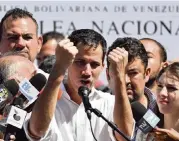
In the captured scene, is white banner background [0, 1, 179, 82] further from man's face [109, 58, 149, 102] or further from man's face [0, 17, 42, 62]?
man's face [109, 58, 149, 102]

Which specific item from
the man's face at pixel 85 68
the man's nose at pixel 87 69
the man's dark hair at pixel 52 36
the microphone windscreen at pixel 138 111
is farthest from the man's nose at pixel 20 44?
the man's dark hair at pixel 52 36

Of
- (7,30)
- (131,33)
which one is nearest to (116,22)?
(131,33)

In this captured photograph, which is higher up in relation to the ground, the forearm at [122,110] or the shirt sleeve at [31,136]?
the forearm at [122,110]

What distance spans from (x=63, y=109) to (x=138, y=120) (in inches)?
20.2

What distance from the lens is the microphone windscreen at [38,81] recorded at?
19.2 ft

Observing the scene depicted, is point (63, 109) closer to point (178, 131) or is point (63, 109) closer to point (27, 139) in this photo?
point (27, 139)

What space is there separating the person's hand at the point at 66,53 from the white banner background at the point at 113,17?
15.4 ft

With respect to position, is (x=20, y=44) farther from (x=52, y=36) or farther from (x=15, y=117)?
(x=52, y=36)

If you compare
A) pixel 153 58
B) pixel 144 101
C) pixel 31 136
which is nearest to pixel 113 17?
pixel 153 58

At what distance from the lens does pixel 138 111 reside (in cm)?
601

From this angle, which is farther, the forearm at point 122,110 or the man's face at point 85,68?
the man's face at point 85,68

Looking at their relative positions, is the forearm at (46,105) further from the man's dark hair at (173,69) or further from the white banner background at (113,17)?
the white banner background at (113,17)

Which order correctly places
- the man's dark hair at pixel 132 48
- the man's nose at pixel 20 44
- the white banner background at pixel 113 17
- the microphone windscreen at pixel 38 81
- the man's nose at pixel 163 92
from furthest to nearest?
the white banner background at pixel 113 17 → the man's nose at pixel 20 44 → the man's dark hair at pixel 132 48 → the man's nose at pixel 163 92 → the microphone windscreen at pixel 38 81

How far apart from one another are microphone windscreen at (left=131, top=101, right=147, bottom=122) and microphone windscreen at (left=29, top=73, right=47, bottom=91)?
61cm
